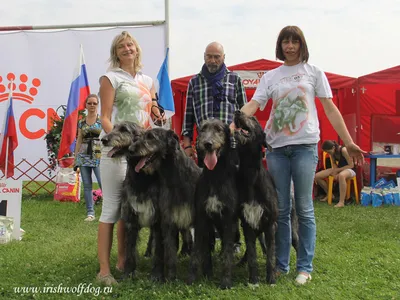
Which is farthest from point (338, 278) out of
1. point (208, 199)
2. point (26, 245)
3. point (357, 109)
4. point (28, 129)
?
point (28, 129)

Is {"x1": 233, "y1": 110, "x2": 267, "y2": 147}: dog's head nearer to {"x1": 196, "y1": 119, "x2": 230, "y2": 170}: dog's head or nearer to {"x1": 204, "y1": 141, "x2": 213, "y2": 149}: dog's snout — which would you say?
{"x1": 196, "y1": 119, "x2": 230, "y2": 170}: dog's head

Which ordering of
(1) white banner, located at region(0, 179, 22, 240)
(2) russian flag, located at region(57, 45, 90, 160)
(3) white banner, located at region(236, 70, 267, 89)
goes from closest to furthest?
→ 1. (1) white banner, located at region(0, 179, 22, 240)
2. (2) russian flag, located at region(57, 45, 90, 160)
3. (3) white banner, located at region(236, 70, 267, 89)

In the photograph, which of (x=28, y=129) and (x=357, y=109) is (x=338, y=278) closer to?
(x=357, y=109)

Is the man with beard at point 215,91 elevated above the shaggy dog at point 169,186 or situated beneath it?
elevated above

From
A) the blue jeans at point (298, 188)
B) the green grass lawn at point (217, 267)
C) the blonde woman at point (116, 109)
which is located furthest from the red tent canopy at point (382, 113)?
the blonde woman at point (116, 109)

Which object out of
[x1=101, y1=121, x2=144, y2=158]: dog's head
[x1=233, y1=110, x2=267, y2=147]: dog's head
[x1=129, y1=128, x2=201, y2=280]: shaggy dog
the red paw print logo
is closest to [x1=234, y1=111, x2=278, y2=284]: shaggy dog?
[x1=233, y1=110, x2=267, y2=147]: dog's head

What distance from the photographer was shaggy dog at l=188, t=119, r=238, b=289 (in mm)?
3277

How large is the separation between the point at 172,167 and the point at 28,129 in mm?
8549

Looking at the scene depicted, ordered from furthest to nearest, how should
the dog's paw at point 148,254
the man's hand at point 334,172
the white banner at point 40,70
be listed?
1. the white banner at point 40,70
2. the man's hand at point 334,172
3. the dog's paw at point 148,254

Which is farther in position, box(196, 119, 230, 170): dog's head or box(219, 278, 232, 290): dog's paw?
box(219, 278, 232, 290): dog's paw

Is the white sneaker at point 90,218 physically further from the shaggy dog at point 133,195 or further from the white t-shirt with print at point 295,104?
the white t-shirt with print at point 295,104

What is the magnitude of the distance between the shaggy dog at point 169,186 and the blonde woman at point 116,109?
359 mm

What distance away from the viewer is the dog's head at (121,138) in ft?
10.7

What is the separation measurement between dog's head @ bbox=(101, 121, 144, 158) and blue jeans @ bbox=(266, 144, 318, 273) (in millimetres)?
1182
